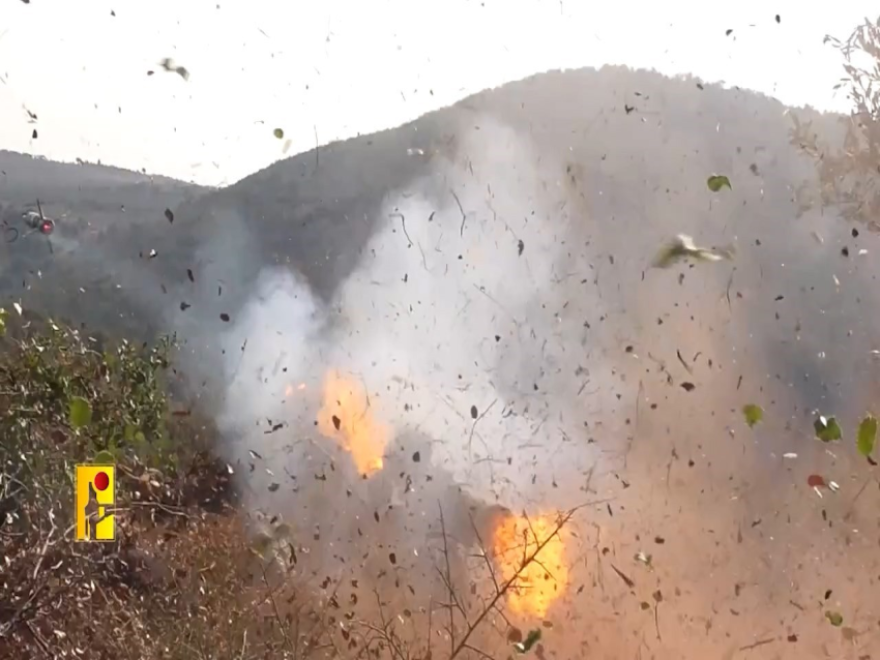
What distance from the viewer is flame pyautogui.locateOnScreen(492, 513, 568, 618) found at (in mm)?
Result: 2746

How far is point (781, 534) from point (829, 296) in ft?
3.45

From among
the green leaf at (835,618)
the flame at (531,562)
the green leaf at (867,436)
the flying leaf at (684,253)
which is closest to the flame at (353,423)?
the flame at (531,562)

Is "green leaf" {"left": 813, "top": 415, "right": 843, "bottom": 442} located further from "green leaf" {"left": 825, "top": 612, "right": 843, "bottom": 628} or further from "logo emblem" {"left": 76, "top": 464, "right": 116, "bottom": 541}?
"logo emblem" {"left": 76, "top": 464, "right": 116, "bottom": 541}

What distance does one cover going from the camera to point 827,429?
3.15m

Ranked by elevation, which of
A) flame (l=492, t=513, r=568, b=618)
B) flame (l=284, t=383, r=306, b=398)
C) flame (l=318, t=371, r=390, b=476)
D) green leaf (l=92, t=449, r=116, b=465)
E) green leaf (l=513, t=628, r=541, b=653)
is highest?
green leaf (l=92, t=449, r=116, b=465)

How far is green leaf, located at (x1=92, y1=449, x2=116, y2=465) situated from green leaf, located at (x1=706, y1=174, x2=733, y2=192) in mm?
2675

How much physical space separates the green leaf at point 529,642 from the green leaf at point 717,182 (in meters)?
2.00

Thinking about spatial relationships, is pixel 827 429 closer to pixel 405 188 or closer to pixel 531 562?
pixel 531 562

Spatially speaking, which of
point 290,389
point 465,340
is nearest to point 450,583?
point 465,340

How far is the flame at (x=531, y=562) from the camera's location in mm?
2746

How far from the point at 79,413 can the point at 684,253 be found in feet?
8.53

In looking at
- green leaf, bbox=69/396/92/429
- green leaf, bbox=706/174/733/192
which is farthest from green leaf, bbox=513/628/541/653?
green leaf, bbox=706/174/733/192

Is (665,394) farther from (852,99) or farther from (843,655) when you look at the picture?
(852,99)

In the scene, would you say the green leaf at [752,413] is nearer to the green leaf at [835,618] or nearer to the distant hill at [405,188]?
the distant hill at [405,188]
